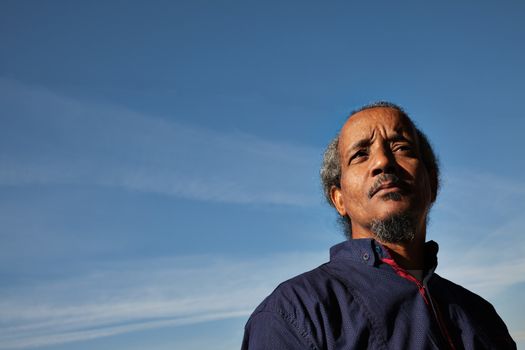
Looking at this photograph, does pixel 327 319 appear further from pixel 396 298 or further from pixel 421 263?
pixel 421 263

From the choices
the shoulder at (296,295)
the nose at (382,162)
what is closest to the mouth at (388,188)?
the nose at (382,162)

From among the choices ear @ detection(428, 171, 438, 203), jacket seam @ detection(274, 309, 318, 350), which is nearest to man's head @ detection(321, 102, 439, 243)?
ear @ detection(428, 171, 438, 203)

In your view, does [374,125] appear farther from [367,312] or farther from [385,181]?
[367,312]

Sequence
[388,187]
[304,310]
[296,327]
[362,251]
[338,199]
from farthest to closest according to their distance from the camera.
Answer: [338,199] → [388,187] → [362,251] → [304,310] → [296,327]

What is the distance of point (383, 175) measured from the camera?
4258 mm

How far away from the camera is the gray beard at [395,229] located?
13.7 ft

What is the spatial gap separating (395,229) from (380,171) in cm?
47

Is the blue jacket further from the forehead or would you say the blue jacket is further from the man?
the forehead

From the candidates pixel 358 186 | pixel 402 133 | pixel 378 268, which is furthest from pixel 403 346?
pixel 402 133

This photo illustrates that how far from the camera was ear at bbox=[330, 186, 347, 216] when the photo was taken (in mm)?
4875

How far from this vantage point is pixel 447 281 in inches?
179

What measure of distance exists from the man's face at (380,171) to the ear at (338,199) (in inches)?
3.6

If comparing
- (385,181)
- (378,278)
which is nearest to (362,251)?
(378,278)

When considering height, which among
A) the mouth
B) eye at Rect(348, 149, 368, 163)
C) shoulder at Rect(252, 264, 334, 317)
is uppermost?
eye at Rect(348, 149, 368, 163)
